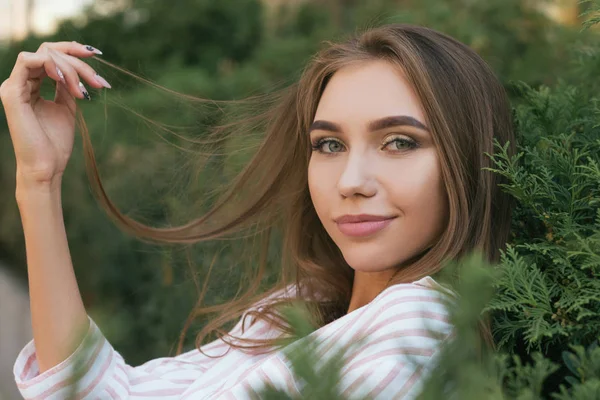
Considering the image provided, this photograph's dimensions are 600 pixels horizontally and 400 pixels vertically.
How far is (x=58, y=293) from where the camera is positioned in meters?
2.07

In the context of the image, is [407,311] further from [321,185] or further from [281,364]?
[321,185]

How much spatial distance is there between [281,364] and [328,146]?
0.62 meters

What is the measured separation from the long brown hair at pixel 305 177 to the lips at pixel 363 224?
13 cm

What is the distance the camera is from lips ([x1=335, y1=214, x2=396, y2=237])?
188cm

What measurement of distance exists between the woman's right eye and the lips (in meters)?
0.20

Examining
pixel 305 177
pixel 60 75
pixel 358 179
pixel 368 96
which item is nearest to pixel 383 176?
pixel 358 179

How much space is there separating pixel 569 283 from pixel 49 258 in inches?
49.2

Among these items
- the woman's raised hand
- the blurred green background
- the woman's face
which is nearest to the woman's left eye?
the woman's face

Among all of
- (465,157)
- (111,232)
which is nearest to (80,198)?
(111,232)

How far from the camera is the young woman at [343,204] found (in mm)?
1744

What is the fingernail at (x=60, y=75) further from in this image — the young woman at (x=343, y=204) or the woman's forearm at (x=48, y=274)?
the woman's forearm at (x=48, y=274)

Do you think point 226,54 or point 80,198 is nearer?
point 80,198

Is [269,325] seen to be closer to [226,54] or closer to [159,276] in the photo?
[159,276]

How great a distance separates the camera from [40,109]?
2.18 metres
